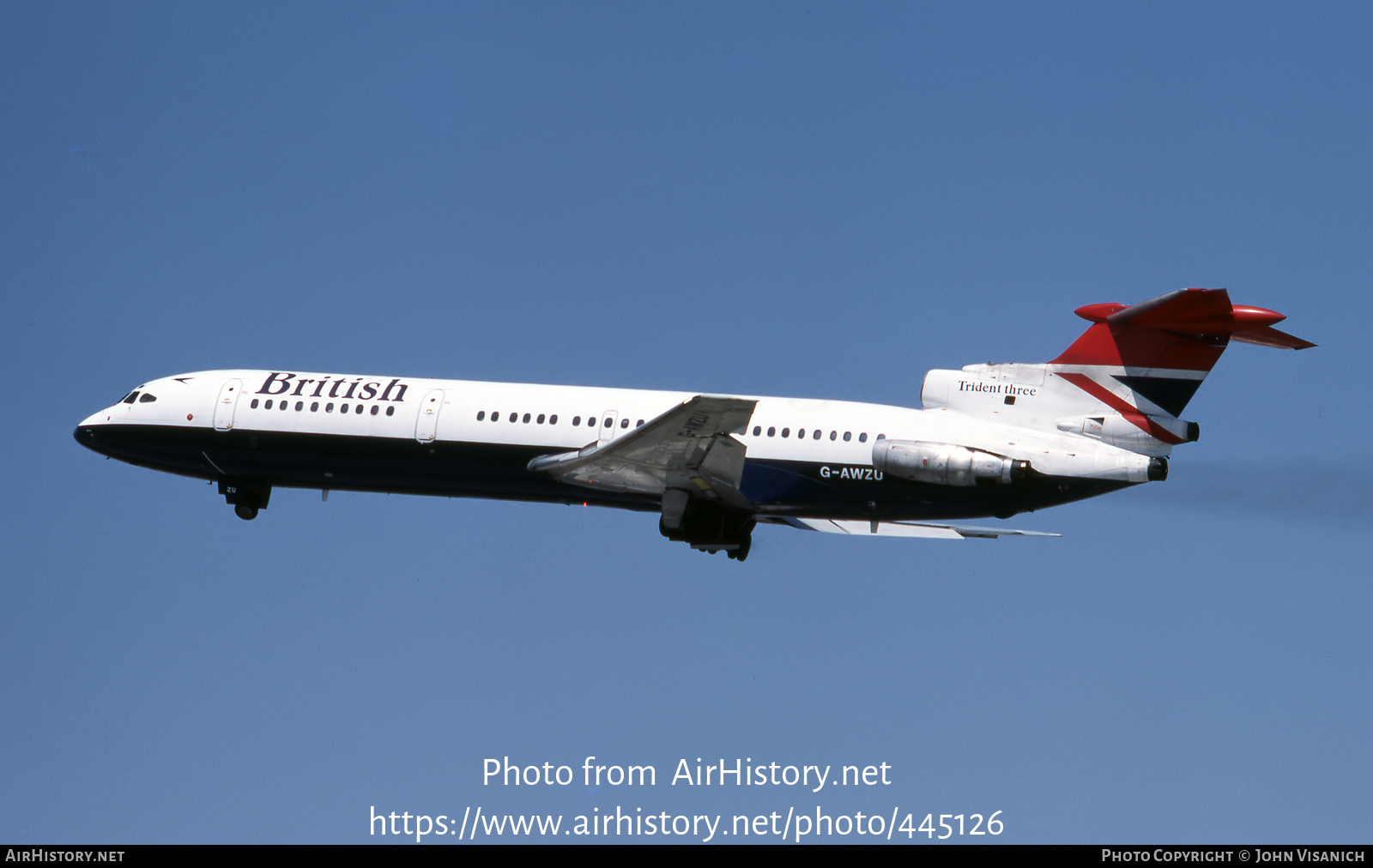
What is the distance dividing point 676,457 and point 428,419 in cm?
685

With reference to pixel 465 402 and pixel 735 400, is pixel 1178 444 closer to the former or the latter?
pixel 735 400

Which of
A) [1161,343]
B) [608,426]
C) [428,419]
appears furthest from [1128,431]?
[428,419]

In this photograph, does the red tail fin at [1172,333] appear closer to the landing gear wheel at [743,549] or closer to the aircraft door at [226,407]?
the landing gear wheel at [743,549]

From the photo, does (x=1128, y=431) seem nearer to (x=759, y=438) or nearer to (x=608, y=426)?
(x=759, y=438)

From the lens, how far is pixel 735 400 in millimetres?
34688

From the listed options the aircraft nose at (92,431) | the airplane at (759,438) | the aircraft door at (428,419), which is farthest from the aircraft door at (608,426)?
the aircraft nose at (92,431)

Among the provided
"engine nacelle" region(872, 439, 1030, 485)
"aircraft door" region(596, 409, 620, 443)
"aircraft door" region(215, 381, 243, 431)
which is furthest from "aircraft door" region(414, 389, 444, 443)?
"engine nacelle" region(872, 439, 1030, 485)

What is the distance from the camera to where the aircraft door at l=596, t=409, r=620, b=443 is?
131 ft

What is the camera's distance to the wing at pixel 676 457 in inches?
1410

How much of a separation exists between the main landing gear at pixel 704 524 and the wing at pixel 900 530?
5.03 ft

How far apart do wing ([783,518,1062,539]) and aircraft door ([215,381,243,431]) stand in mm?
14209

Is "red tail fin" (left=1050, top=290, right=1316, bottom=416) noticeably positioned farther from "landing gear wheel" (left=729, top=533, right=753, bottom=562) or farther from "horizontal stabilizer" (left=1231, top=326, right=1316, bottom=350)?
"landing gear wheel" (left=729, top=533, right=753, bottom=562)

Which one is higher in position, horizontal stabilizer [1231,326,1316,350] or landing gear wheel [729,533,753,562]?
horizontal stabilizer [1231,326,1316,350]

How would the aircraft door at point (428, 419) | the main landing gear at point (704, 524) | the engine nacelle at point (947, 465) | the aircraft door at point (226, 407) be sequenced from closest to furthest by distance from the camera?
1. the engine nacelle at point (947, 465)
2. the main landing gear at point (704, 524)
3. the aircraft door at point (428, 419)
4. the aircraft door at point (226, 407)
